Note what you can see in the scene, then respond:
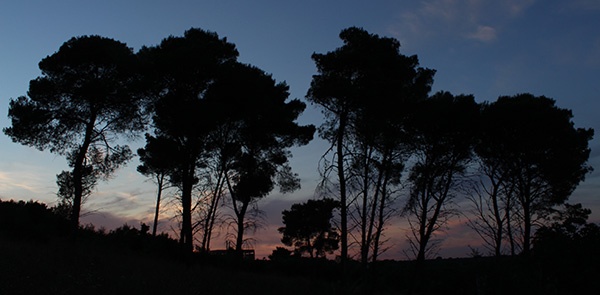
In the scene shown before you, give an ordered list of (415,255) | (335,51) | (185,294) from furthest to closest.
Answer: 1. (415,255)
2. (335,51)
3. (185,294)

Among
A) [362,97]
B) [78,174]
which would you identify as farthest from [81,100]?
[362,97]

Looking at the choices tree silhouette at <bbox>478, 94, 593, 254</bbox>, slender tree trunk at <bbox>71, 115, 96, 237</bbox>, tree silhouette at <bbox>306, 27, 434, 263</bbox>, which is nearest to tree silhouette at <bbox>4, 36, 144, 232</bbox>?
slender tree trunk at <bbox>71, 115, 96, 237</bbox>

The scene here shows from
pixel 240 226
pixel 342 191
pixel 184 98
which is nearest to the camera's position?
pixel 342 191

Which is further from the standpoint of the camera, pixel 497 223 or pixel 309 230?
pixel 309 230

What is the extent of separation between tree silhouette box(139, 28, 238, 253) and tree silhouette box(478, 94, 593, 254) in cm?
1418

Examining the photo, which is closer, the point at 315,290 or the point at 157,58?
the point at 315,290

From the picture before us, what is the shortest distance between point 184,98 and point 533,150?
56.5 ft

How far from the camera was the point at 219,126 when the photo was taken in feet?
75.6

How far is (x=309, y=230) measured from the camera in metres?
45.5

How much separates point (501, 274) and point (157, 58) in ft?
54.1

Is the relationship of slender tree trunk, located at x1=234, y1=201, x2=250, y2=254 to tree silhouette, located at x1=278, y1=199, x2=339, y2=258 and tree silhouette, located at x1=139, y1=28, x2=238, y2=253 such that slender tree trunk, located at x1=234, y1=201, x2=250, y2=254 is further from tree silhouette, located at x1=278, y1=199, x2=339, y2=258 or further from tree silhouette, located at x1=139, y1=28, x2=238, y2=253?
tree silhouette, located at x1=278, y1=199, x2=339, y2=258

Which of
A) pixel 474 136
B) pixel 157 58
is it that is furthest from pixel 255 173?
pixel 474 136

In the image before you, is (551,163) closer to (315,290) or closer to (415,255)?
(415,255)

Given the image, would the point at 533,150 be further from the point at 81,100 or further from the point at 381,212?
the point at 81,100
